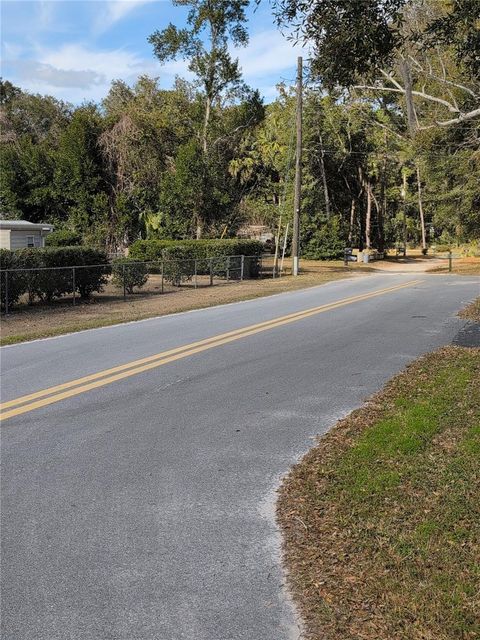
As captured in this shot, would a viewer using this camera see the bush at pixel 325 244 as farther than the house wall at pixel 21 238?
Yes

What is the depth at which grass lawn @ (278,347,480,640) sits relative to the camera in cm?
288

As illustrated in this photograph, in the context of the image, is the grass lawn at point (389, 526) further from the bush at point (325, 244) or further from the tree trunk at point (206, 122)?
the bush at point (325, 244)

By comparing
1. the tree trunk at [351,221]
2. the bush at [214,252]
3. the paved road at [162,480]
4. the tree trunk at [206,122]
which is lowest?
the paved road at [162,480]

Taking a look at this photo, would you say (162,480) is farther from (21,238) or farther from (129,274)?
(21,238)

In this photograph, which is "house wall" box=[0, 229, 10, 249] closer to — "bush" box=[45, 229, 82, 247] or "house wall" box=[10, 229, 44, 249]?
"house wall" box=[10, 229, 44, 249]

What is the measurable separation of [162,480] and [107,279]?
1643 centimetres

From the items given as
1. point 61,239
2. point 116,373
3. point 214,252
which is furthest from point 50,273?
point 61,239

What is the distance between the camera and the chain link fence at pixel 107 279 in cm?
1552

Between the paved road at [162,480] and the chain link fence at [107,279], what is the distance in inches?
227

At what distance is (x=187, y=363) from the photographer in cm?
862

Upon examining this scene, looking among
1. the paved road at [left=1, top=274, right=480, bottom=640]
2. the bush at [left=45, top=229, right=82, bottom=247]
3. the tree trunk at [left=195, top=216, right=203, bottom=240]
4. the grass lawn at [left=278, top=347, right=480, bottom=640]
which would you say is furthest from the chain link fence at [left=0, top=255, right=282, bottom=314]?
the grass lawn at [left=278, top=347, right=480, bottom=640]

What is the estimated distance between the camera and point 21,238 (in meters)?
28.8

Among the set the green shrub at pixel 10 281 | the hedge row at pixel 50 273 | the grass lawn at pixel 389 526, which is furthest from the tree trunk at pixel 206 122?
the grass lawn at pixel 389 526

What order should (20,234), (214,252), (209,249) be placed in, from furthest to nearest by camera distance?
1. (20,234)
2. (209,249)
3. (214,252)
